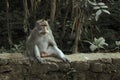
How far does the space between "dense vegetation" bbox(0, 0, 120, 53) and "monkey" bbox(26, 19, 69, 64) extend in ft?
2.93

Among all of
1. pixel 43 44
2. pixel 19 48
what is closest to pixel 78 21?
pixel 43 44

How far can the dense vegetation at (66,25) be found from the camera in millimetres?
7797

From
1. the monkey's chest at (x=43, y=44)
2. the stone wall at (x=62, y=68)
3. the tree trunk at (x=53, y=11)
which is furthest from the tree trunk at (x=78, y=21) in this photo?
the monkey's chest at (x=43, y=44)

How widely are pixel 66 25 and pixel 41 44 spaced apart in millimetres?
1813

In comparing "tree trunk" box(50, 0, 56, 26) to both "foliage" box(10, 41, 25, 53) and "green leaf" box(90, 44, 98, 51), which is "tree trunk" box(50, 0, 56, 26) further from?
"green leaf" box(90, 44, 98, 51)

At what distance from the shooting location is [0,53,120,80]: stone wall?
6629mm

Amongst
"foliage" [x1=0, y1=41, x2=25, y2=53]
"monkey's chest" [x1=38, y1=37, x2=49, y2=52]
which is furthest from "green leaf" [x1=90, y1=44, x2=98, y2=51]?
"foliage" [x1=0, y1=41, x2=25, y2=53]

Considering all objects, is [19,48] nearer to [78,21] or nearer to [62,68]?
[78,21]

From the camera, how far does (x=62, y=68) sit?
674 centimetres

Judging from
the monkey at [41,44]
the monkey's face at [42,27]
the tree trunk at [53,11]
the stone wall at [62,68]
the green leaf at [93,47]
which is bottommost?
the stone wall at [62,68]

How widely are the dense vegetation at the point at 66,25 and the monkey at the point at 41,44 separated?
0.89 m

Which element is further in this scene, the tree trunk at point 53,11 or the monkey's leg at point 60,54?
the tree trunk at point 53,11

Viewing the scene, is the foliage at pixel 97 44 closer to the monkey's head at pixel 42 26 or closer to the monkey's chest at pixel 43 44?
the monkey's chest at pixel 43 44

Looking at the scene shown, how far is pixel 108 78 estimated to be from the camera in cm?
692
